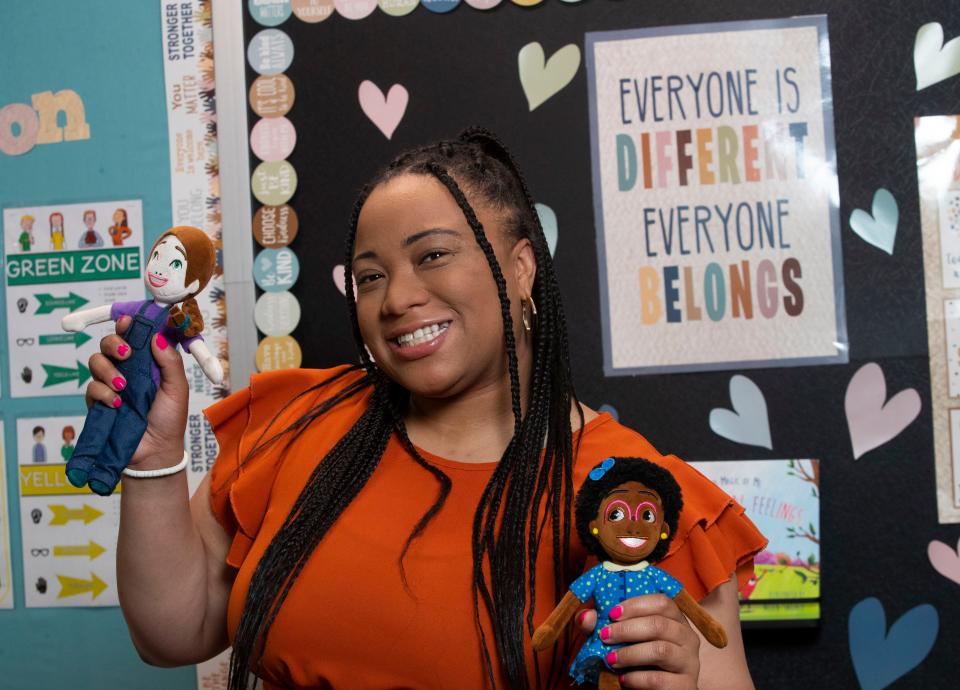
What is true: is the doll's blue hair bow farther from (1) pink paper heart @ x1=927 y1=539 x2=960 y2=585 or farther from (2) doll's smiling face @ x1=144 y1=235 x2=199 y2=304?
(1) pink paper heart @ x1=927 y1=539 x2=960 y2=585

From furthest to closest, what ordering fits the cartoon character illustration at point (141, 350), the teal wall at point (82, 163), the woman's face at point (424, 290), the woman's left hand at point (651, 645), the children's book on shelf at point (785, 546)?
1. the teal wall at point (82, 163)
2. the children's book on shelf at point (785, 546)
3. the woman's face at point (424, 290)
4. the cartoon character illustration at point (141, 350)
5. the woman's left hand at point (651, 645)

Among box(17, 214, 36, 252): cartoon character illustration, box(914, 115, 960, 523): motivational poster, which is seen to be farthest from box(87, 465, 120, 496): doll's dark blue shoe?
box(914, 115, 960, 523): motivational poster

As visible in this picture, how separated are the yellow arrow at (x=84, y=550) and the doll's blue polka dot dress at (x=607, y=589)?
105 cm

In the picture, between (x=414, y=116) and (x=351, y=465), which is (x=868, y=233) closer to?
(x=414, y=116)

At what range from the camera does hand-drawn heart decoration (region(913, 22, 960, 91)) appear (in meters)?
1.44

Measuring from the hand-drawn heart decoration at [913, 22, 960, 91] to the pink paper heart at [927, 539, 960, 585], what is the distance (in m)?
0.78

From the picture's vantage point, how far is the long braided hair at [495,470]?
3.26ft

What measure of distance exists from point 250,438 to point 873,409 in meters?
1.00

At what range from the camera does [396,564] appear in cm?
101

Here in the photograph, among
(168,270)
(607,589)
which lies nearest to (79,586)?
(168,270)

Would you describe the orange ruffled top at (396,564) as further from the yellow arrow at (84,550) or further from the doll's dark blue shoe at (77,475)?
the yellow arrow at (84,550)

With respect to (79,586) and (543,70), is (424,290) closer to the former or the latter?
(543,70)

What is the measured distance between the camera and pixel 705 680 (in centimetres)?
99

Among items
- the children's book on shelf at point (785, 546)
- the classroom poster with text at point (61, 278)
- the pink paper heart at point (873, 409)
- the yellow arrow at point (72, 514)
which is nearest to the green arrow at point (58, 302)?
the classroom poster with text at point (61, 278)
